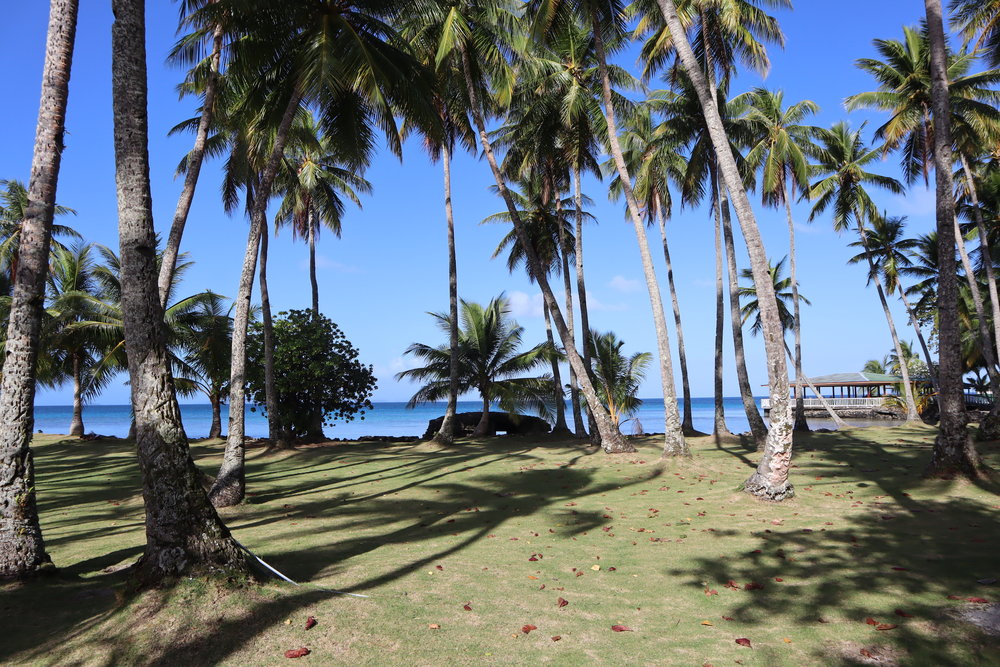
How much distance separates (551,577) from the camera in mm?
6684

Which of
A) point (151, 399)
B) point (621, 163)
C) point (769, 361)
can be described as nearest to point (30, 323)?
point (151, 399)

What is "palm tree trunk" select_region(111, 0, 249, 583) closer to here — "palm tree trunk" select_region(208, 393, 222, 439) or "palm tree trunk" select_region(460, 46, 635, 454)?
"palm tree trunk" select_region(460, 46, 635, 454)

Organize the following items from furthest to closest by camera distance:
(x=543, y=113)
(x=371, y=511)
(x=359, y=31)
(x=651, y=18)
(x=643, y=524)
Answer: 1. (x=543, y=113)
2. (x=651, y=18)
3. (x=359, y=31)
4. (x=371, y=511)
5. (x=643, y=524)

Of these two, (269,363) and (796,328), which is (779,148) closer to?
(796,328)

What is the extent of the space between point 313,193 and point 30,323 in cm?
1940

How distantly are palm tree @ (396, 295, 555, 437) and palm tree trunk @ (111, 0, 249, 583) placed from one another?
793 inches

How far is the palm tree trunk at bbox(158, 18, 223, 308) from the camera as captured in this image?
11453 mm

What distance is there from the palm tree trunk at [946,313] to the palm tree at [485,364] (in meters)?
15.7

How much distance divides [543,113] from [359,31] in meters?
8.64

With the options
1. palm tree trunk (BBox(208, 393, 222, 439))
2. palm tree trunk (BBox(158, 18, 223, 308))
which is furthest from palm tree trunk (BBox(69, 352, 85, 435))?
palm tree trunk (BBox(158, 18, 223, 308))

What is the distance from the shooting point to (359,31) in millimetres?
12633

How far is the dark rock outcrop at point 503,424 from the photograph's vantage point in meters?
26.8

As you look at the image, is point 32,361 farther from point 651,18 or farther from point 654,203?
point 654,203

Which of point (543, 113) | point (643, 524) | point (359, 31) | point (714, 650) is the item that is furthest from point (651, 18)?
point (714, 650)
